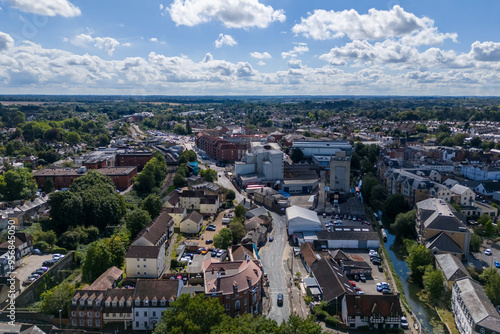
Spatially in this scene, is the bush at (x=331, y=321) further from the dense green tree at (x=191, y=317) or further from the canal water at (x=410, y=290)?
the dense green tree at (x=191, y=317)

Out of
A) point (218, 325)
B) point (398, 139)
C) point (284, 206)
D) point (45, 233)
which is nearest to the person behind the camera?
point (218, 325)

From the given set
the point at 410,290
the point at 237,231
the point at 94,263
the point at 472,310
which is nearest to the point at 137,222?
the point at 94,263

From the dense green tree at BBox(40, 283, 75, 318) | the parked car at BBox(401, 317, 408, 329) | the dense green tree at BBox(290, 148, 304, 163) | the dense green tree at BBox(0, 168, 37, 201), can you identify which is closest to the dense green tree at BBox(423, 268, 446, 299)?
the parked car at BBox(401, 317, 408, 329)

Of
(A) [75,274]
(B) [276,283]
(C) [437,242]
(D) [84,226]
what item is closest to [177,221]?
(D) [84,226]

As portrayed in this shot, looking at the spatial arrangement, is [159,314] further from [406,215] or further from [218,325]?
[406,215]

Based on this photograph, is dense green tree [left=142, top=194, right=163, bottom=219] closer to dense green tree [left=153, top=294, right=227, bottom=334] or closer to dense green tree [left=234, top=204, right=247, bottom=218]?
dense green tree [left=234, top=204, right=247, bottom=218]

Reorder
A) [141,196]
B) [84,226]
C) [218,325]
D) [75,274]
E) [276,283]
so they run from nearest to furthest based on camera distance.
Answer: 1. [218,325]
2. [276,283]
3. [75,274]
4. [84,226]
5. [141,196]

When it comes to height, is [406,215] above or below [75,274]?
above
